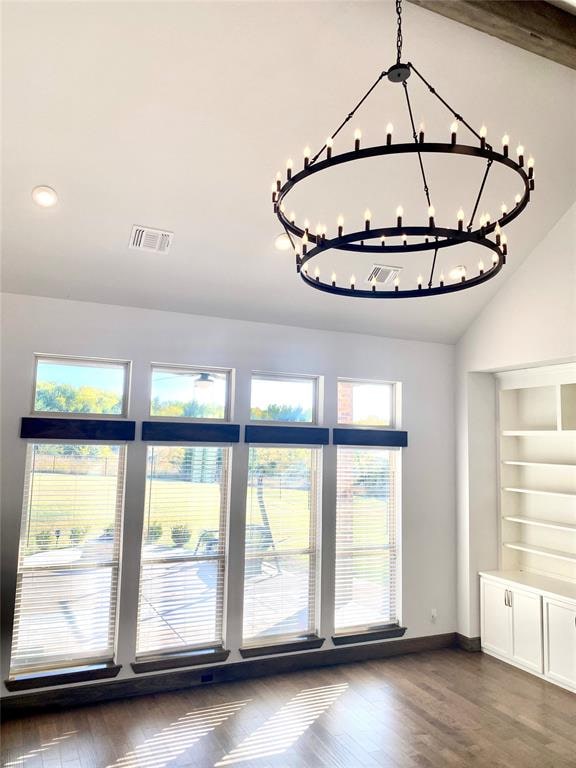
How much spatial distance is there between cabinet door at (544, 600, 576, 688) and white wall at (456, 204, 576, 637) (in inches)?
32.8

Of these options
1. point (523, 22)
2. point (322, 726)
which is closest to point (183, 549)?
point (322, 726)

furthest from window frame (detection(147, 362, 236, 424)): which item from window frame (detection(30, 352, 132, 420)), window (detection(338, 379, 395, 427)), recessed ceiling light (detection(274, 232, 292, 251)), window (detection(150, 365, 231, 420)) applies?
recessed ceiling light (detection(274, 232, 292, 251))

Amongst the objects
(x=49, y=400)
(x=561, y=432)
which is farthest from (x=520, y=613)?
(x=49, y=400)

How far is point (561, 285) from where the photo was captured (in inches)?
187

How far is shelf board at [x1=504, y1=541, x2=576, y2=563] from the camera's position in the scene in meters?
5.05

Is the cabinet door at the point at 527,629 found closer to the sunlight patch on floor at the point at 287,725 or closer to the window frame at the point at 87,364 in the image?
the sunlight patch on floor at the point at 287,725

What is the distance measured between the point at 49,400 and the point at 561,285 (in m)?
4.33

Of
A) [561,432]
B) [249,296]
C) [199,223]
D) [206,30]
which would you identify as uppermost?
[206,30]

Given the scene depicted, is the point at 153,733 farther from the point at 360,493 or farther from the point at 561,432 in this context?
the point at 561,432

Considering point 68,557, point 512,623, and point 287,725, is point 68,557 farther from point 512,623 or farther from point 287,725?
point 512,623

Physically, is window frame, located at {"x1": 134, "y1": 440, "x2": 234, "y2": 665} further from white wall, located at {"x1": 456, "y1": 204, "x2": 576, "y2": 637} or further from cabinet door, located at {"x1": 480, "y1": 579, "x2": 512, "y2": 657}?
cabinet door, located at {"x1": 480, "y1": 579, "x2": 512, "y2": 657}

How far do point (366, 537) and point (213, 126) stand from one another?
3.86m

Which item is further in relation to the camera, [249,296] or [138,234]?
[249,296]

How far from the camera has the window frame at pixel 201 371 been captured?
15.5 ft
